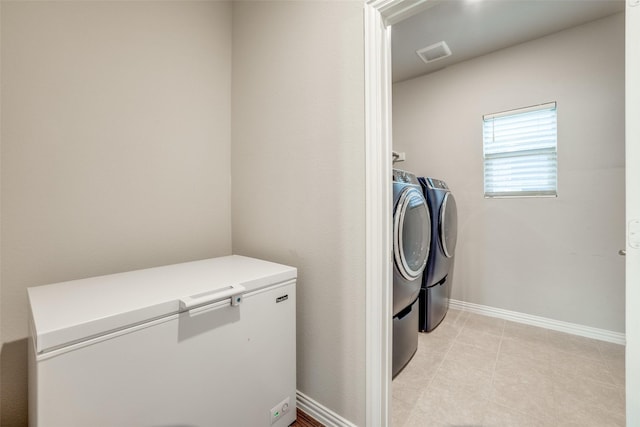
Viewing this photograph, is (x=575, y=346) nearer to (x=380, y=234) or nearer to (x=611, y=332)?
(x=611, y=332)

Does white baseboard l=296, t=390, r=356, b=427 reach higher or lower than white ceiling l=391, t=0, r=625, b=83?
lower

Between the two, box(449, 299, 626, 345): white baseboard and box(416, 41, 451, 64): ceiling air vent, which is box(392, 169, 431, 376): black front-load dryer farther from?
box(416, 41, 451, 64): ceiling air vent

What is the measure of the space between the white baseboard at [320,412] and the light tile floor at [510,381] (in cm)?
35

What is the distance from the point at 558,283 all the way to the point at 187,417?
9.15 feet

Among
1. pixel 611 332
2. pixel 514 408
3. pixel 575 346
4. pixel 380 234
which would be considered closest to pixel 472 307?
pixel 575 346

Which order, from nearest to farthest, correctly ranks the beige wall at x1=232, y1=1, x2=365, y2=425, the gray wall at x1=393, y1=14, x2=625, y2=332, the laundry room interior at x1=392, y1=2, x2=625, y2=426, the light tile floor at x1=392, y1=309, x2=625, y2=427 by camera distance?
the beige wall at x1=232, y1=1, x2=365, y2=425 → the light tile floor at x1=392, y1=309, x2=625, y2=427 → the laundry room interior at x1=392, y1=2, x2=625, y2=426 → the gray wall at x1=393, y1=14, x2=625, y2=332

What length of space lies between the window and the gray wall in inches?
2.6

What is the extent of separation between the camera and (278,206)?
1426mm

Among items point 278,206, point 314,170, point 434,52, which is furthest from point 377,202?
point 434,52

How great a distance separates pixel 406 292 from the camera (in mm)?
1624

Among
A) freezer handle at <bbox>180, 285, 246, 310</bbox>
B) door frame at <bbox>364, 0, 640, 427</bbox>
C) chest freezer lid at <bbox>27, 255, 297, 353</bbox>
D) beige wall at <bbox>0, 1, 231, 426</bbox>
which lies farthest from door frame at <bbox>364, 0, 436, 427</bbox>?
beige wall at <bbox>0, 1, 231, 426</bbox>

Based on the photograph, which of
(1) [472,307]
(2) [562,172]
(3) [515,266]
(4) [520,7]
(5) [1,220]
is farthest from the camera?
(1) [472,307]

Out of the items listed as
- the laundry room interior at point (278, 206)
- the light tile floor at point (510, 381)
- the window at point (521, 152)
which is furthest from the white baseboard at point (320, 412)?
the window at point (521, 152)

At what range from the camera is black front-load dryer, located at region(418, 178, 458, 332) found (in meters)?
2.14
